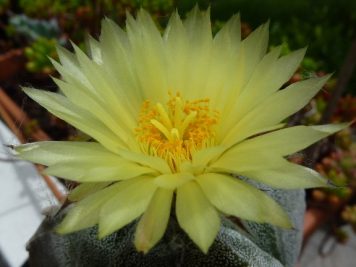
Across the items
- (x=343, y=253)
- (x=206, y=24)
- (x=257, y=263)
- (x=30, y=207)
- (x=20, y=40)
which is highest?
(x=20, y=40)

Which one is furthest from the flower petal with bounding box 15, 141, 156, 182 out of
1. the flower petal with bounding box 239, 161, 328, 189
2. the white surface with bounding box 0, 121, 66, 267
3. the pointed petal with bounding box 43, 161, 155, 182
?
the white surface with bounding box 0, 121, 66, 267

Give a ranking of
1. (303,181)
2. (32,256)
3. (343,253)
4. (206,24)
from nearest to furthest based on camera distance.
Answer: (303,181) → (206,24) → (32,256) → (343,253)

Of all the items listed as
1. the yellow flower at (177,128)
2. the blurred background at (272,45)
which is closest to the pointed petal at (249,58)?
the yellow flower at (177,128)

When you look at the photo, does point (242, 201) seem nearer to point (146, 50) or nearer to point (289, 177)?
point (289, 177)

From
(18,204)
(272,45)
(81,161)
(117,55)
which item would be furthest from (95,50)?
(272,45)

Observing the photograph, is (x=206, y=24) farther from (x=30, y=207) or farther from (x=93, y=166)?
(x=30, y=207)

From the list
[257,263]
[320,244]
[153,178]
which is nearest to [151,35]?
[153,178]
